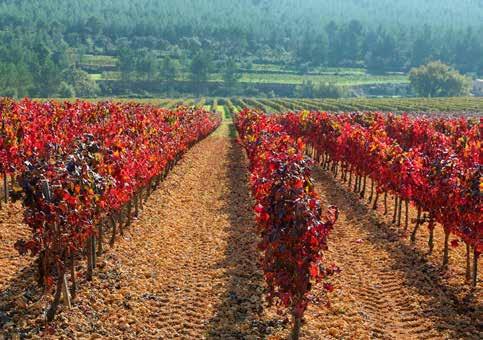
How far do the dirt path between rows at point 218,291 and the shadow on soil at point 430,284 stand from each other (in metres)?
0.03

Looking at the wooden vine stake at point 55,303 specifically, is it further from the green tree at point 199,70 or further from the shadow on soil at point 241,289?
the green tree at point 199,70

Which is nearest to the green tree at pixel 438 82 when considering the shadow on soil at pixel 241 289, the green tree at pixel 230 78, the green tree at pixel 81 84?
the green tree at pixel 230 78

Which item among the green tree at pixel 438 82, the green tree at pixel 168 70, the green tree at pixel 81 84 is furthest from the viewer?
the green tree at pixel 168 70

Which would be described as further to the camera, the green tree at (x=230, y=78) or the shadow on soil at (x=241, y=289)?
the green tree at (x=230, y=78)

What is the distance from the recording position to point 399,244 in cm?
1903

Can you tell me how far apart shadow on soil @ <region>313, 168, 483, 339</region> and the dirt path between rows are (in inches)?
1.3

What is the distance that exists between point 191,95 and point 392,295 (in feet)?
502

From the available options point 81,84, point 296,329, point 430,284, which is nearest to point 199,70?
point 81,84

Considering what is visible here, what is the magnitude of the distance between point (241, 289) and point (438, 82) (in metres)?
156

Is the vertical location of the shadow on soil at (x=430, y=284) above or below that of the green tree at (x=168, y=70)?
below

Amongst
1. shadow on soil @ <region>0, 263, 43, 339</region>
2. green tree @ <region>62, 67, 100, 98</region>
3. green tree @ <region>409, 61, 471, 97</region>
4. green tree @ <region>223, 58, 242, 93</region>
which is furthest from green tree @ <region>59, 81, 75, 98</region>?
shadow on soil @ <region>0, 263, 43, 339</region>

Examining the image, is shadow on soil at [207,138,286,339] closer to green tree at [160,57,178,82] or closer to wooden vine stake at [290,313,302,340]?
wooden vine stake at [290,313,302,340]

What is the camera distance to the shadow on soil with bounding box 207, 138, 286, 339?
39.6ft

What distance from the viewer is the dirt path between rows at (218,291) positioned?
39.3ft
